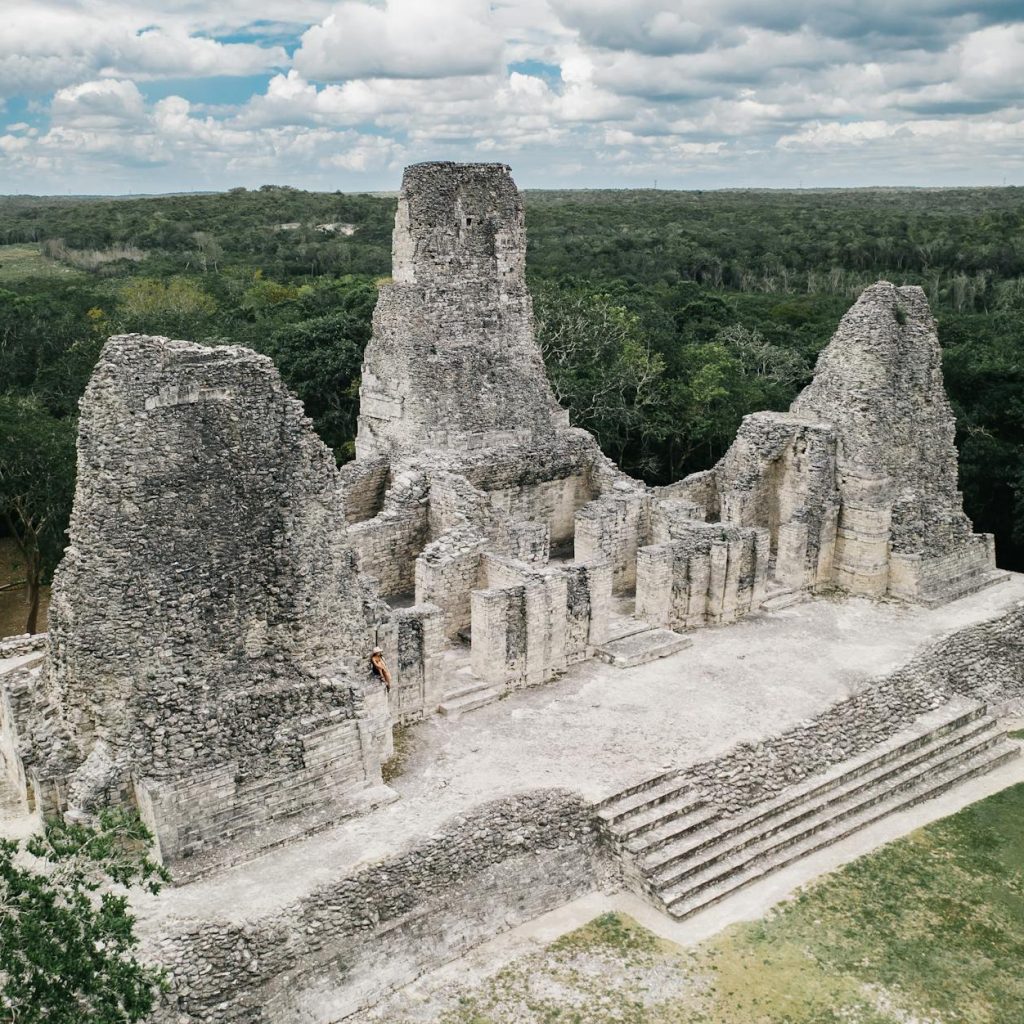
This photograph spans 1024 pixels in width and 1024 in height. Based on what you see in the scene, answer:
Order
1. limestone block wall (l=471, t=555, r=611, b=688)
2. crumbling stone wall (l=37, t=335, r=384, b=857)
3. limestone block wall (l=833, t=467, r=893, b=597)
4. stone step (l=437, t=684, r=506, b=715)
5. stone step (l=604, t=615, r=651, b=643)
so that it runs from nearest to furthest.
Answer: crumbling stone wall (l=37, t=335, r=384, b=857) → stone step (l=437, t=684, r=506, b=715) → limestone block wall (l=471, t=555, r=611, b=688) → stone step (l=604, t=615, r=651, b=643) → limestone block wall (l=833, t=467, r=893, b=597)

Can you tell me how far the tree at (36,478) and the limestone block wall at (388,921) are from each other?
39.6ft

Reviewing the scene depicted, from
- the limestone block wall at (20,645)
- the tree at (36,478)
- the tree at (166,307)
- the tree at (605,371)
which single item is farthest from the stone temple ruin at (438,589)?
the tree at (166,307)

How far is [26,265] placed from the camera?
64500 millimetres

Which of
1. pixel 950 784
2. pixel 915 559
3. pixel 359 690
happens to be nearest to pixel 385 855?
pixel 359 690

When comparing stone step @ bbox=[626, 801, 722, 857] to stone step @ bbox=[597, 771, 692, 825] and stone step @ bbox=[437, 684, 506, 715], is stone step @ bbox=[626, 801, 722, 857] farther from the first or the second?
stone step @ bbox=[437, 684, 506, 715]

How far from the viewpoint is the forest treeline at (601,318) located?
78.5 ft

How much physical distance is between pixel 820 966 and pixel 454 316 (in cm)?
1134

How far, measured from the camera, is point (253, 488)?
10672mm

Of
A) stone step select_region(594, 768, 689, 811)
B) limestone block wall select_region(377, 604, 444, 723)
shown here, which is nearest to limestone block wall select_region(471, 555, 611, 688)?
limestone block wall select_region(377, 604, 444, 723)

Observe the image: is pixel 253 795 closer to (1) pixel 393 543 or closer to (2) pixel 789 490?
(1) pixel 393 543

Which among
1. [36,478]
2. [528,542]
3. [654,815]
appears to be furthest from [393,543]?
[36,478]

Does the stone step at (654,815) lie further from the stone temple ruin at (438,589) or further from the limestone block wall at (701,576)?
the limestone block wall at (701,576)

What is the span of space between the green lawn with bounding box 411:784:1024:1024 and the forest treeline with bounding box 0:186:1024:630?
12.8 metres

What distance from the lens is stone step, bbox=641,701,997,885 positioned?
11797 mm
